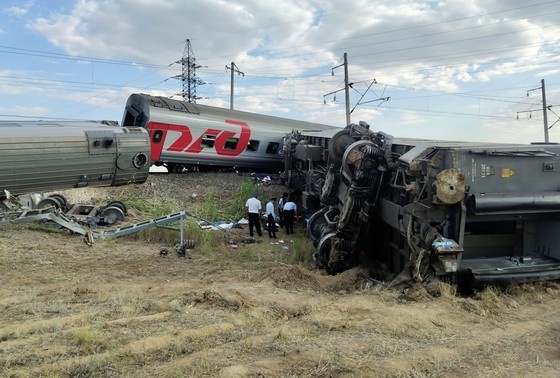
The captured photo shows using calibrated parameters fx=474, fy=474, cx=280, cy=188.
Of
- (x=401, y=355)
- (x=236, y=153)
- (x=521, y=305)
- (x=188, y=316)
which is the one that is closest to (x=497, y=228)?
(x=521, y=305)

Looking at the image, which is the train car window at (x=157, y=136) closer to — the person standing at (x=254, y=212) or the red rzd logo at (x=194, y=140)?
the red rzd logo at (x=194, y=140)

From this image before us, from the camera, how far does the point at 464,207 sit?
5.98 meters

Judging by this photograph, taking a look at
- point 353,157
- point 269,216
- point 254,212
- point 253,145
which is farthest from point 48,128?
point 253,145

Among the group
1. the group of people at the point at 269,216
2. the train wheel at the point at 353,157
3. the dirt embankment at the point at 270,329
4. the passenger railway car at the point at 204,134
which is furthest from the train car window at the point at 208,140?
the dirt embankment at the point at 270,329

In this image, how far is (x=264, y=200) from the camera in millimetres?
16547

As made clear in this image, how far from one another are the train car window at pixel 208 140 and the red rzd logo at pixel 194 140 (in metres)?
0.04

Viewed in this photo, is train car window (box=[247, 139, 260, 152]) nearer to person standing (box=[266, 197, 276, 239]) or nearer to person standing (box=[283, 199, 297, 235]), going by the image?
person standing (box=[283, 199, 297, 235])

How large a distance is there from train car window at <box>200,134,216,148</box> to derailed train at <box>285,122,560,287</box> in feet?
32.6

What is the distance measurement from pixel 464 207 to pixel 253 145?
13.2m

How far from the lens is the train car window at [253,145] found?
60.5ft

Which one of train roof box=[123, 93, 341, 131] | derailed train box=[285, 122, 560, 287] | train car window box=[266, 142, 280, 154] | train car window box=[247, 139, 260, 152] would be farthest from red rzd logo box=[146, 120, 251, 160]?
derailed train box=[285, 122, 560, 287]

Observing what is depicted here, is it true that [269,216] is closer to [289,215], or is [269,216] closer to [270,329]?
[289,215]

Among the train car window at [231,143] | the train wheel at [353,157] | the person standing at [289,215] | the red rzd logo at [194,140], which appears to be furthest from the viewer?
the train car window at [231,143]

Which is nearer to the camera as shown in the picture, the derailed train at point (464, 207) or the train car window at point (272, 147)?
the derailed train at point (464, 207)
